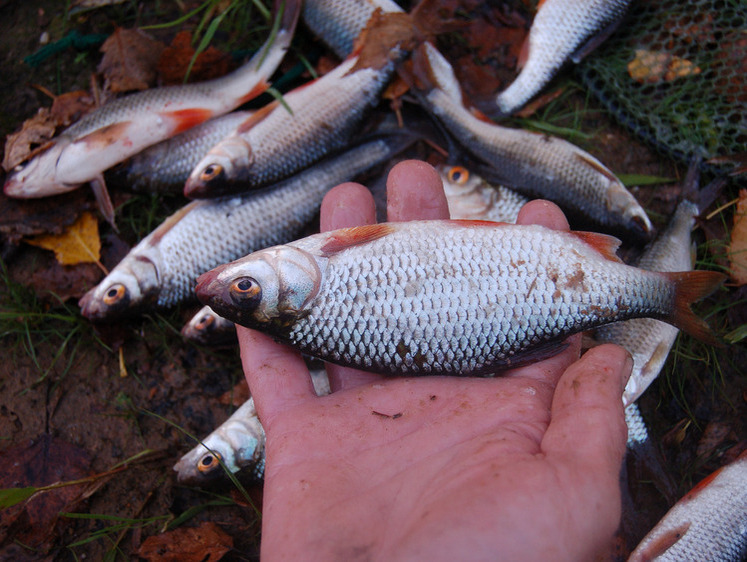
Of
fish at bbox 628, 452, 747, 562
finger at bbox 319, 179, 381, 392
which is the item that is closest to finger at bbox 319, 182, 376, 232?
finger at bbox 319, 179, 381, 392

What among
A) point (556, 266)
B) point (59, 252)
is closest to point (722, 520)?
point (556, 266)

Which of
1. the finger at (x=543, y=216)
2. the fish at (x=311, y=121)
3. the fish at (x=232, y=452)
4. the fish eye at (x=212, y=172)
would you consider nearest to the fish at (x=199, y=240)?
the fish at (x=311, y=121)

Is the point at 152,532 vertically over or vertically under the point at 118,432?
under

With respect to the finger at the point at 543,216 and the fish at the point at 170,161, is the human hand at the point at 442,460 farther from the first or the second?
the fish at the point at 170,161

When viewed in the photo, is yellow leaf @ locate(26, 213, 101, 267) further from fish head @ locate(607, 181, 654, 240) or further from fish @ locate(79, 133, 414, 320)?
fish head @ locate(607, 181, 654, 240)

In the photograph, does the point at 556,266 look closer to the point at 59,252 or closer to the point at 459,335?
the point at 459,335

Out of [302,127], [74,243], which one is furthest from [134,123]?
[302,127]
